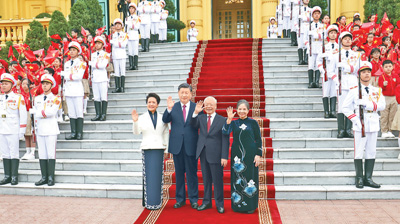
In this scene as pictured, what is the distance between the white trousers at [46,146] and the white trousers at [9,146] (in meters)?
0.58

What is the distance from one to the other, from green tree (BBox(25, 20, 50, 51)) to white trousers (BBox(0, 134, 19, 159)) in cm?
676

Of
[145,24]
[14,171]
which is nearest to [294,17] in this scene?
[145,24]

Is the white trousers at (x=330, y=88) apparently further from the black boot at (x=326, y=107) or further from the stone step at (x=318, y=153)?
the stone step at (x=318, y=153)

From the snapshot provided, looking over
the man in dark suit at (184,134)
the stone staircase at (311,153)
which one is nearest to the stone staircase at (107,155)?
the man in dark suit at (184,134)

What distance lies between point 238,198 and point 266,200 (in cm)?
87

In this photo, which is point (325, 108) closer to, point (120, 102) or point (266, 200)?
point (266, 200)

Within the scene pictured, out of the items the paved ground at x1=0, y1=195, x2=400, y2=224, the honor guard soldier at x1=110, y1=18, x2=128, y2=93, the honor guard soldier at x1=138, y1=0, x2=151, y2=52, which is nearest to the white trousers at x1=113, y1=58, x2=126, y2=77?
the honor guard soldier at x1=110, y1=18, x2=128, y2=93

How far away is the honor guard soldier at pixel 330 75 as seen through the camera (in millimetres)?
7320

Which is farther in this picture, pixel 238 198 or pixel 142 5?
pixel 142 5

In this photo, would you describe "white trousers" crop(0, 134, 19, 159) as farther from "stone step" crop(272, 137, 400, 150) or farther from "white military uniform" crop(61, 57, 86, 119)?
"stone step" crop(272, 137, 400, 150)

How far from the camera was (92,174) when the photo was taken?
253 inches

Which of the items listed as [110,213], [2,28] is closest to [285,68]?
[110,213]

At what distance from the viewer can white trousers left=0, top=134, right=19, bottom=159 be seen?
6402 millimetres

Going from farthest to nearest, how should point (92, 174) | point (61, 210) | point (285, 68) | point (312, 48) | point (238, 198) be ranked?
point (285, 68) → point (312, 48) → point (92, 174) → point (61, 210) → point (238, 198)
